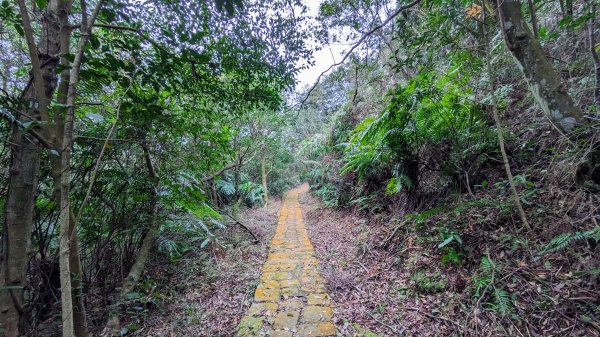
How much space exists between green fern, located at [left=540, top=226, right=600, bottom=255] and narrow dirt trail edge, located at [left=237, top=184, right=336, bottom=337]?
1.96 metres

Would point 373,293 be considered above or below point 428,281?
below

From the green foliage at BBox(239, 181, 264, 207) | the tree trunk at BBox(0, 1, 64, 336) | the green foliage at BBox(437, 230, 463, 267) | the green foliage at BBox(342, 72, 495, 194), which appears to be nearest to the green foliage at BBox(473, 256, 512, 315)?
the green foliage at BBox(437, 230, 463, 267)

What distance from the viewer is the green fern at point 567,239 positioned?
1849 mm

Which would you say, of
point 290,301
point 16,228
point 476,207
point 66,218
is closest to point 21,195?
point 16,228

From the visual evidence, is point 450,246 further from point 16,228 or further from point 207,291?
point 16,228

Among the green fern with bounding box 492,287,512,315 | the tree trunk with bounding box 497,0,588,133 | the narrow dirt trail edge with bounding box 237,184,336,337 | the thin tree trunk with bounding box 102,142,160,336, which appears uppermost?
the tree trunk with bounding box 497,0,588,133

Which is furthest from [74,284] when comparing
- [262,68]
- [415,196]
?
[415,196]

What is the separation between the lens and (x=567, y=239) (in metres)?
1.93

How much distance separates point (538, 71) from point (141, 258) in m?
4.85

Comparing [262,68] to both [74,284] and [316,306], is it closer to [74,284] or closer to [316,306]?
[74,284]

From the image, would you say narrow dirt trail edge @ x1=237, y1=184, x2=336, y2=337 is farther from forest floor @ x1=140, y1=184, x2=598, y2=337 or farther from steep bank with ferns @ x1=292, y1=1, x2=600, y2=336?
steep bank with ferns @ x1=292, y1=1, x2=600, y2=336

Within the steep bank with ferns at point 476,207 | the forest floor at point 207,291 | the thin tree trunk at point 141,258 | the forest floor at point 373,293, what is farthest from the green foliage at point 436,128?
the thin tree trunk at point 141,258

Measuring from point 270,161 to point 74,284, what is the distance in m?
11.7

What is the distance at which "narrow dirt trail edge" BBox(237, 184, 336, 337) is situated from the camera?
234cm
